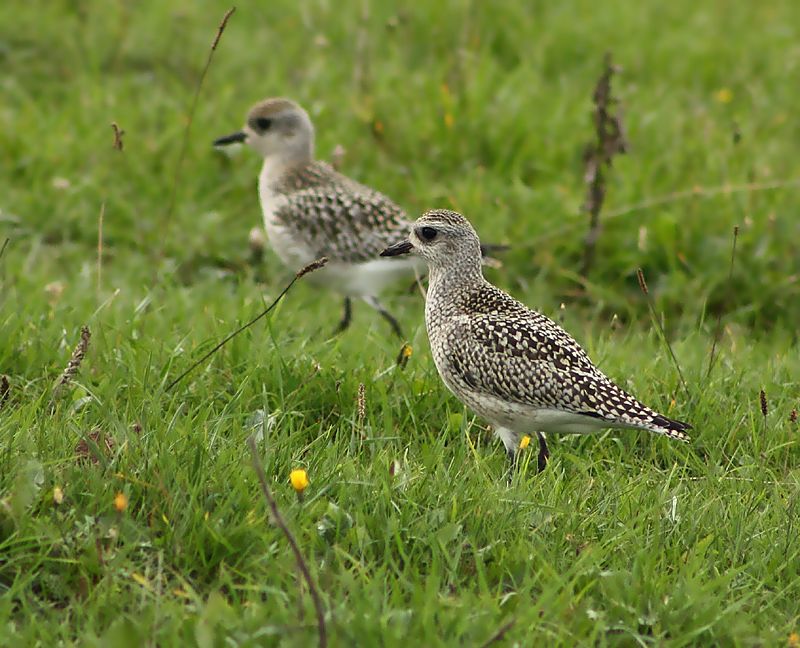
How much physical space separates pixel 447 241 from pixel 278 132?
268 cm

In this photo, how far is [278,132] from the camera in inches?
328

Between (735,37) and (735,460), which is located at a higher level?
(735,37)

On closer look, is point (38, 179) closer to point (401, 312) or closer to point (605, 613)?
point (401, 312)

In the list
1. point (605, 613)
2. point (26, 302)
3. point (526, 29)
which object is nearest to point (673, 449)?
point (605, 613)

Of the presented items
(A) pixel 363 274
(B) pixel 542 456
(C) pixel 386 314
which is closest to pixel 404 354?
(B) pixel 542 456

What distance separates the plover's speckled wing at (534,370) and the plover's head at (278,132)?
10.0 ft

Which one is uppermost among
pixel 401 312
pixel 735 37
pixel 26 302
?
pixel 735 37

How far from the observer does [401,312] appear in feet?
26.2

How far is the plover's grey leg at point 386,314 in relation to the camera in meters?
7.00

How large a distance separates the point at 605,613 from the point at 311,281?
4.27 m

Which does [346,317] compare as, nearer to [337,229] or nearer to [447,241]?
[337,229]

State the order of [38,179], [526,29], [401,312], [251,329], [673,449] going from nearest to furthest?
[673,449]
[251,329]
[401,312]
[38,179]
[526,29]

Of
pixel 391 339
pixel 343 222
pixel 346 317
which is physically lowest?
pixel 346 317

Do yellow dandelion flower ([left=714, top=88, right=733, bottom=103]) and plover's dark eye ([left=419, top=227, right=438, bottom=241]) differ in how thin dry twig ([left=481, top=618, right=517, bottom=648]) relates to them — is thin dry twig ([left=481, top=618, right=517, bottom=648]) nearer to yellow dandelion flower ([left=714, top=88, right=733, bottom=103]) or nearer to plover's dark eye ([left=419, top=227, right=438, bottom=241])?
plover's dark eye ([left=419, top=227, right=438, bottom=241])
